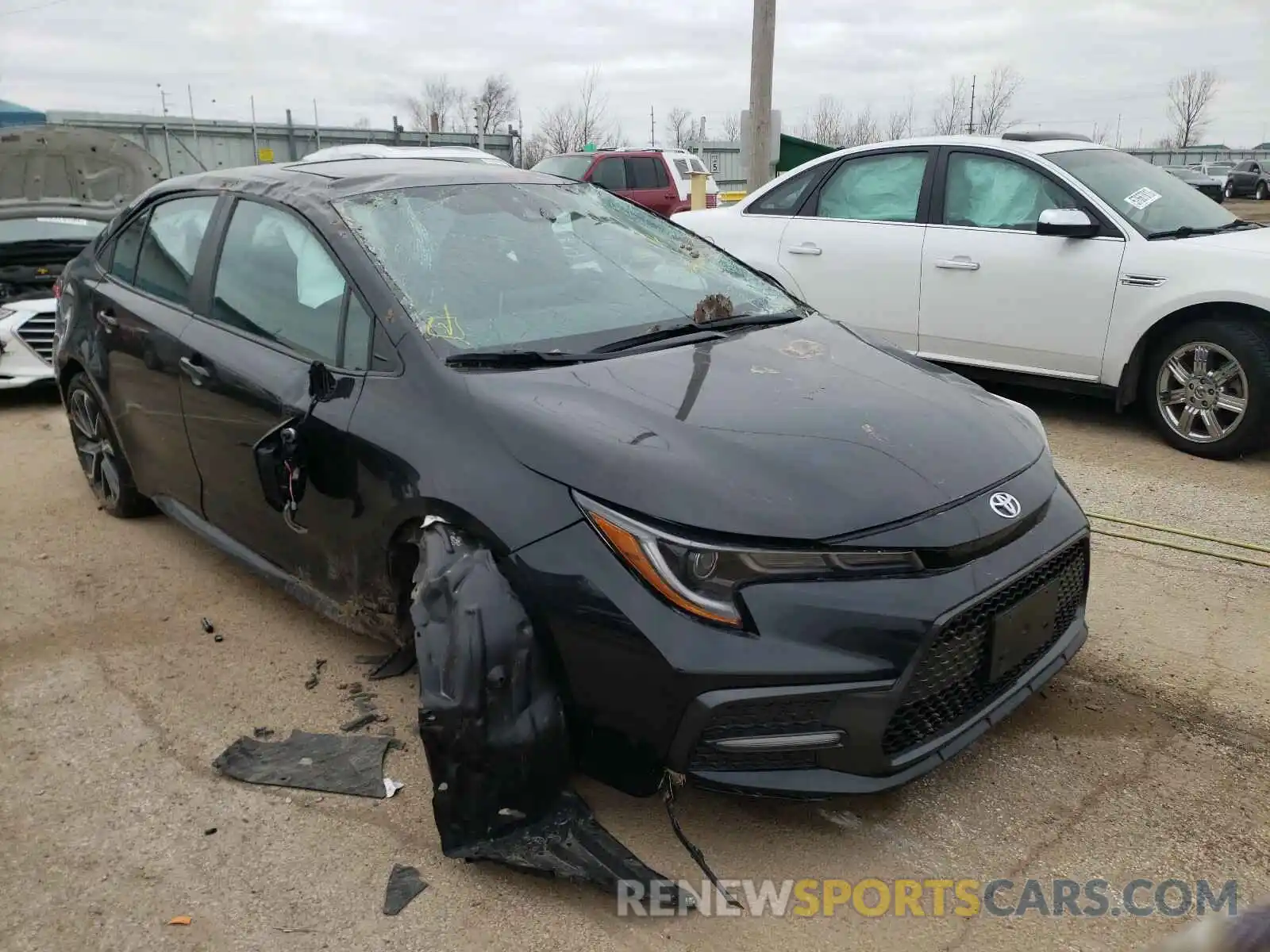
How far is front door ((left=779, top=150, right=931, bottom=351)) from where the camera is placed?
6066 mm

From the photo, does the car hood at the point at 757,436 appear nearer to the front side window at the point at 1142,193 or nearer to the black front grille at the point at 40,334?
the front side window at the point at 1142,193

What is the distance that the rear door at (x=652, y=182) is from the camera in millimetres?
16344

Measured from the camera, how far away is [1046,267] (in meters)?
5.49

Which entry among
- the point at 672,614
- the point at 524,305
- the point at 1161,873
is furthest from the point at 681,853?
the point at 524,305

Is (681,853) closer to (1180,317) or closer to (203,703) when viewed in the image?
(203,703)

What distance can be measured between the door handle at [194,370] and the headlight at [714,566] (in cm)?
195

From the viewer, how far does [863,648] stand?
2148 millimetres

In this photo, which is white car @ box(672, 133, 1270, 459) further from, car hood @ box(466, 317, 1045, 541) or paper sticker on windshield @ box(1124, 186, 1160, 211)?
car hood @ box(466, 317, 1045, 541)

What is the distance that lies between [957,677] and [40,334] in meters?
6.63

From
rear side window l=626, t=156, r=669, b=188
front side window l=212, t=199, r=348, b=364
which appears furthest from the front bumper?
rear side window l=626, t=156, r=669, b=188

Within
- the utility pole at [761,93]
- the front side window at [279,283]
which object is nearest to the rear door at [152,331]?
the front side window at [279,283]

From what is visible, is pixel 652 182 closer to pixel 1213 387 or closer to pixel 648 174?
pixel 648 174

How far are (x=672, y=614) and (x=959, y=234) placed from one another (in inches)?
175

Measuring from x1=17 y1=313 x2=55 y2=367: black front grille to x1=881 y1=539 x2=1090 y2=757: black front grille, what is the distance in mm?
6449
